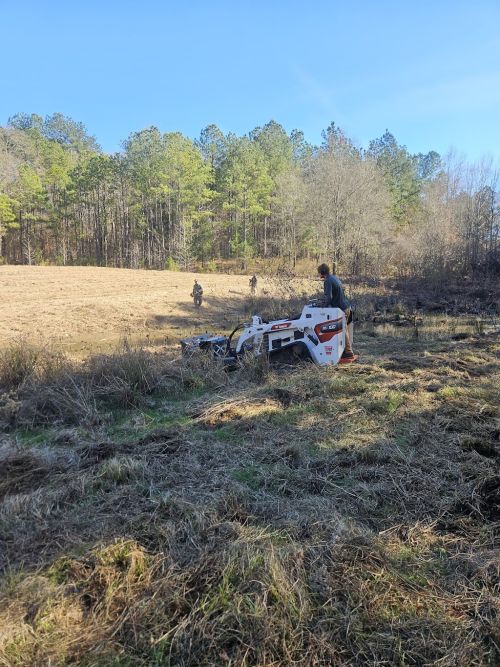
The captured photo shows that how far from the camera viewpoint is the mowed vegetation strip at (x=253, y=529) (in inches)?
90.4

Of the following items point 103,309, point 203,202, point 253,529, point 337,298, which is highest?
point 203,202

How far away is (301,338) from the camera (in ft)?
26.6

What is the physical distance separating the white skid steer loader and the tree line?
2889 centimetres

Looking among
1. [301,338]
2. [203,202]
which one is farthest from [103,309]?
[203,202]

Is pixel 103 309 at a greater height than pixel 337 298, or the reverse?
pixel 337 298

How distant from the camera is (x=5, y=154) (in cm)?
4834

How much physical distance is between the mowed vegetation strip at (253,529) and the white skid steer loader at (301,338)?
1.53 m

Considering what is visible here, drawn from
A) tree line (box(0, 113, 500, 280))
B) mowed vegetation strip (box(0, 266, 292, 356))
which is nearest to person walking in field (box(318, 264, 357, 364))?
mowed vegetation strip (box(0, 266, 292, 356))

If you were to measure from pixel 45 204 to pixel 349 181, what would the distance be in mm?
31950

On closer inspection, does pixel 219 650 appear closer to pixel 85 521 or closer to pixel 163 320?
pixel 85 521

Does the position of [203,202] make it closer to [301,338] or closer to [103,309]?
[103,309]

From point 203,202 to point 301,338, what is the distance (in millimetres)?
43489

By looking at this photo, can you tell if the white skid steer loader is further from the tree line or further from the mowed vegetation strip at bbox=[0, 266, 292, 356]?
the tree line

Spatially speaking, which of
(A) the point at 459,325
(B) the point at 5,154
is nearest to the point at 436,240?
(A) the point at 459,325
